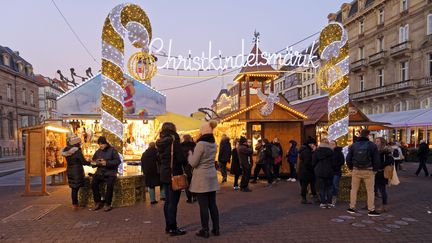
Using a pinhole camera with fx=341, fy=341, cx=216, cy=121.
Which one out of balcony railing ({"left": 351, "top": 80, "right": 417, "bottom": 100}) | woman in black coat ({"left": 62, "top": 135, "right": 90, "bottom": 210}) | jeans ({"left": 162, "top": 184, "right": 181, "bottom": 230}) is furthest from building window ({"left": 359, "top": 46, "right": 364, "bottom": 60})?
A: jeans ({"left": 162, "top": 184, "right": 181, "bottom": 230})

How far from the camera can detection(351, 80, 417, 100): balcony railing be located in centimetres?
2742

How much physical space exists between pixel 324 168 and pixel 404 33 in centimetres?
2704

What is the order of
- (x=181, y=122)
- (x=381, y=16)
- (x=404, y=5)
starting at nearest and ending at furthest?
(x=181, y=122) < (x=404, y=5) < (x=381, y=16)

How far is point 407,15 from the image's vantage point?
1099 inches

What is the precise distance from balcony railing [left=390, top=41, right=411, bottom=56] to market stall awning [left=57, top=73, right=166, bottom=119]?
23.6 metres

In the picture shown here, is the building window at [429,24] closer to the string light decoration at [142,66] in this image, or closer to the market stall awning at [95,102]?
the market stall awning at [95,102]

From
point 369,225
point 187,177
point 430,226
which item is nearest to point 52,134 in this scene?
point 187,177

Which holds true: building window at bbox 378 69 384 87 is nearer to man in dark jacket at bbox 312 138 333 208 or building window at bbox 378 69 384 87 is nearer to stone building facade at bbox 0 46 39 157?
man in dark jacket at bbox 312 138 333 208

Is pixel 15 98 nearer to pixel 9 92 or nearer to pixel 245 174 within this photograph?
pixel 9 92

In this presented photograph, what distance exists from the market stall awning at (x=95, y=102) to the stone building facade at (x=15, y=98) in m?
31.6

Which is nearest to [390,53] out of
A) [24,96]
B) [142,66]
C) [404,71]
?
[404,71]

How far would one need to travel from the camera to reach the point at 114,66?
778 cm

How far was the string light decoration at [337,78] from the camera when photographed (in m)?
8.56

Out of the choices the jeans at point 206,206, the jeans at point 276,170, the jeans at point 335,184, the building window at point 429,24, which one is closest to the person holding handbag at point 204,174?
the jeans at point 206,206
